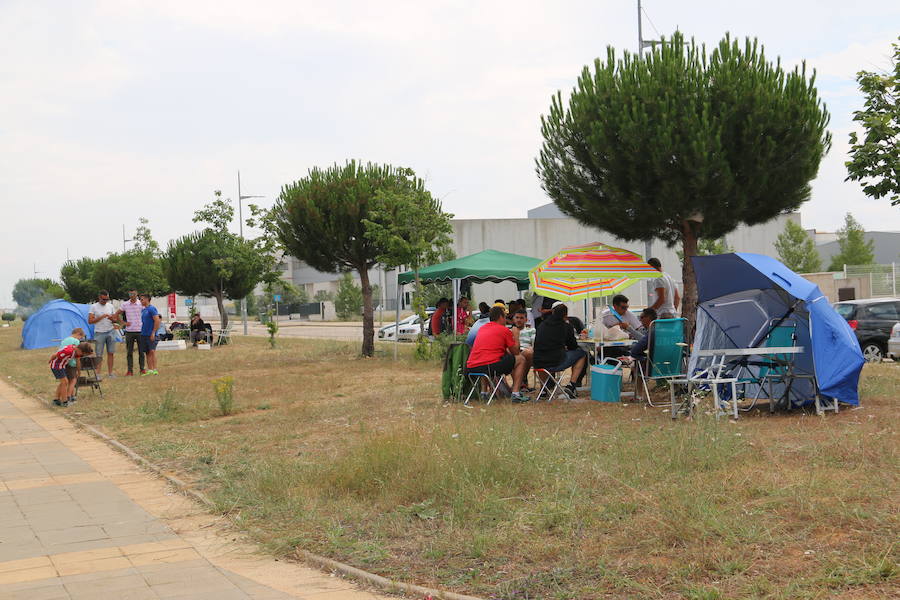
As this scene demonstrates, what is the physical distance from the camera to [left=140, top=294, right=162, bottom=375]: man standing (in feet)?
65.3

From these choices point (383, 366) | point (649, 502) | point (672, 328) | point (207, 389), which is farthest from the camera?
point (383, 366)

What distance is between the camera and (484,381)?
13102mm

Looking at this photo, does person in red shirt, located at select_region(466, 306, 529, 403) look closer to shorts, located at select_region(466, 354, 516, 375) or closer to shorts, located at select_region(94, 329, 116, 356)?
shorts, located at select_region(466, 354, 516, 375)

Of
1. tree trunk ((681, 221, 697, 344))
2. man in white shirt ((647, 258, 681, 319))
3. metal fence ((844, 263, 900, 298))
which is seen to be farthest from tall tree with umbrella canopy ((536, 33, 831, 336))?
metal fence ((844, 263, 900, 298))

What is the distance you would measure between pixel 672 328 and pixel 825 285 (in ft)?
105

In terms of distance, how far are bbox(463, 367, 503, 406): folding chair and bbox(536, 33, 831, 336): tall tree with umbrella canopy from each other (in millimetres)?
3534

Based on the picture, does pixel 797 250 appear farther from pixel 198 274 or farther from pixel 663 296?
pixel 663 296

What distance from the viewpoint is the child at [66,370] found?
15.5 metres

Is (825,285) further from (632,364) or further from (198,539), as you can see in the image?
(198,539)

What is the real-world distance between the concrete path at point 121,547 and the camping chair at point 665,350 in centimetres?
606

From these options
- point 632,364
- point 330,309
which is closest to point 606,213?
point 632,364

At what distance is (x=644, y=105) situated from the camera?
1373 centimetres

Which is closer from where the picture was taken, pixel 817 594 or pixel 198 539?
pixel 817 594

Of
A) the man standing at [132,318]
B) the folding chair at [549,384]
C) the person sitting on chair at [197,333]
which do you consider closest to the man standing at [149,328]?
the man standing at [132,318]
